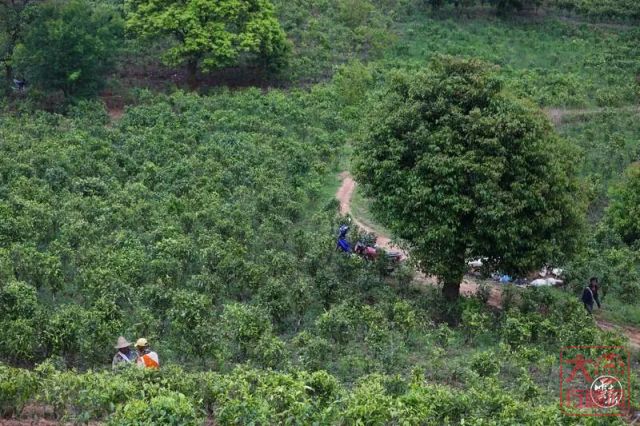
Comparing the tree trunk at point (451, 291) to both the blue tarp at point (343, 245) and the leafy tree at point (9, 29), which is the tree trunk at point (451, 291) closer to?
the blue tarp at point (343, 245)

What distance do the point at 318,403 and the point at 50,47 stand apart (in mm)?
23586

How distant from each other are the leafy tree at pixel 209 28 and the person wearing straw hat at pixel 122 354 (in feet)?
70.0

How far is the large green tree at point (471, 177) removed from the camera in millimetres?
17422

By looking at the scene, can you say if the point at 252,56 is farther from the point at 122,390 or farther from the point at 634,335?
the point at 122,390

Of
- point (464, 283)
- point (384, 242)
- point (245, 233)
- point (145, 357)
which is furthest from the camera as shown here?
point (384, 242)

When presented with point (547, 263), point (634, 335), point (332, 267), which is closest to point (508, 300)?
point (547, 263)

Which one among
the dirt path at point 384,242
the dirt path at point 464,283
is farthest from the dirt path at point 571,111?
the dirt path at point 464,283

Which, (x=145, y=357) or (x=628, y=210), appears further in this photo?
(x=628, y=210)

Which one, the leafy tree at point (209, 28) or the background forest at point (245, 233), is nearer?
the background forest at point (245, 233)

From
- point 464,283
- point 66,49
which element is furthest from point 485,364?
point 66,49

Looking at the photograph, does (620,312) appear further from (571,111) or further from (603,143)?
(571,111)

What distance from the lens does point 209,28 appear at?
34.2m

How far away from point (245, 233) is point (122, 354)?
23.1 ft

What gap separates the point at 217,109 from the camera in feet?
103
